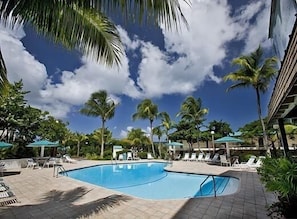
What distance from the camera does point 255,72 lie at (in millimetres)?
14086

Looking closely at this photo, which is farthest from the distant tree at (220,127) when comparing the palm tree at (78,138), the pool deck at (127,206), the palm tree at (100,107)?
the pool deck at (127,206)

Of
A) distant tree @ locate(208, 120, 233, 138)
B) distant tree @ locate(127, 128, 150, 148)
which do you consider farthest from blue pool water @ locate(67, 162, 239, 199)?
distant tree @ locate(208, 120, 233, 138)

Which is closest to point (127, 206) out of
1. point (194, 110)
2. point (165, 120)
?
point (194, 110)

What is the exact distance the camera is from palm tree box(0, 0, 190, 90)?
1914 mm

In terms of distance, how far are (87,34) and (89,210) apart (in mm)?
4382

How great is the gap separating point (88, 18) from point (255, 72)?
1417 centimetres

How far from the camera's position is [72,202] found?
604cm

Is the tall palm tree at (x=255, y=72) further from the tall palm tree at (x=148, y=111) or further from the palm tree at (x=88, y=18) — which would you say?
the palm tree at (x=88, y=18)

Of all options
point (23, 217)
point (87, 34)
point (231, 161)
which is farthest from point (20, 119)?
point (231, 161)

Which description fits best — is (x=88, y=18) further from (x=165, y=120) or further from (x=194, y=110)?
(x=165, y=120)

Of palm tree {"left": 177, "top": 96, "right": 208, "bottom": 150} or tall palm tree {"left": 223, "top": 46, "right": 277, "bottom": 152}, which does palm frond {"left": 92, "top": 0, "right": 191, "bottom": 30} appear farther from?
palm tree {"left": 177, "top": 96, "right": 208, "bottom": 150}

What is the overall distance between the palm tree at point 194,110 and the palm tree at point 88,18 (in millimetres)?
21504

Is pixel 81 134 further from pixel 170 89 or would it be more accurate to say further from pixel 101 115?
pixel 170 89

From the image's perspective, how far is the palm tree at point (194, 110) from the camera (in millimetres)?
23984
